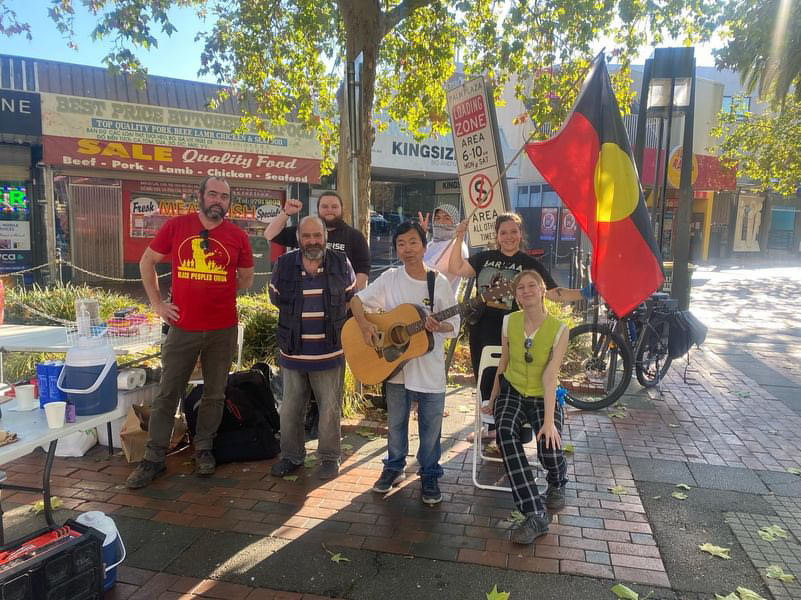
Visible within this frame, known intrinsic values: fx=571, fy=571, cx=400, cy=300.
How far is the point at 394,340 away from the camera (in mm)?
3707

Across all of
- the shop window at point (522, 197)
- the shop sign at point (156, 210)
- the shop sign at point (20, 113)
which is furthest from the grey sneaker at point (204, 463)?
the shop window at point (522, 197)

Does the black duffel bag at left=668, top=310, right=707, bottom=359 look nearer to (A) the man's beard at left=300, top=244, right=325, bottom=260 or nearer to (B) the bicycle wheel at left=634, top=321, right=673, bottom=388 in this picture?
(B) the bicycle wheel at left=634, top=321, right=673, bottom=388

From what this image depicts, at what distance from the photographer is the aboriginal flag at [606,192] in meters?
4.34

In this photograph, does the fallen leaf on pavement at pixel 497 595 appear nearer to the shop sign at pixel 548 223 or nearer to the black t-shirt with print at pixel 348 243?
the black t-shirt with print at pixel 348 243

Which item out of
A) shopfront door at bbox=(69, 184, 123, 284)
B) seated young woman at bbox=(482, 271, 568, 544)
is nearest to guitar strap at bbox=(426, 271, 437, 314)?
seated young woman at bbox=(482, 271, 568, 544)

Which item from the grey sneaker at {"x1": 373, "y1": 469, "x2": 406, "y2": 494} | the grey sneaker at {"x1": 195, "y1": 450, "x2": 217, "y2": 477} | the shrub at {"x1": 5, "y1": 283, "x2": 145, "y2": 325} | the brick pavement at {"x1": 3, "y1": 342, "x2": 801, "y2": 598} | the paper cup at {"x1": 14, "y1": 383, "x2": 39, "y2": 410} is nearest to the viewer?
the paper cup at {"x1": 14, "y1": 383, "x2": 39, "y2": 410}

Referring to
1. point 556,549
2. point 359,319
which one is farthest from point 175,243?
point 556,549

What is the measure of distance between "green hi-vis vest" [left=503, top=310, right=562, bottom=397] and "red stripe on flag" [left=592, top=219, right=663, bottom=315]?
102 centimetres

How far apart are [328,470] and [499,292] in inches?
70.3

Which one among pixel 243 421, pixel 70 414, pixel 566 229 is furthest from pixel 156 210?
pixel 566 229

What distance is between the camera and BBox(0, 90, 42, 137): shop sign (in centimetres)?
1116

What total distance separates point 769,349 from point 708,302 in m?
5.68

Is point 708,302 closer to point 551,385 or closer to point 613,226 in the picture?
point 613,226

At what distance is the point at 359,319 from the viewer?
3799mm
